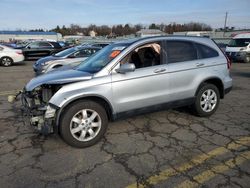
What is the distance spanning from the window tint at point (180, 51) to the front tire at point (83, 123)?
177 cm

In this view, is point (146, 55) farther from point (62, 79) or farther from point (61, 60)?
point (61, 60)

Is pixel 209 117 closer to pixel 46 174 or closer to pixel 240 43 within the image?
pixel 46 174

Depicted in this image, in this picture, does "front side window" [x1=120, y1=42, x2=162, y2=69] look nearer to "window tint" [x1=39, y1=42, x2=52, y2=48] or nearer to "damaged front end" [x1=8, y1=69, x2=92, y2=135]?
"damaged front end" [x1=8, y1=69, x2=92, y2=135]

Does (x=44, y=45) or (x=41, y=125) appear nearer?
(x=41, y=125)

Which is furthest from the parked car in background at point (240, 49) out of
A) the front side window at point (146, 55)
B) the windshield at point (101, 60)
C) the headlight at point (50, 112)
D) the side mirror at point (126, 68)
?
the headlight at point (50, 112)

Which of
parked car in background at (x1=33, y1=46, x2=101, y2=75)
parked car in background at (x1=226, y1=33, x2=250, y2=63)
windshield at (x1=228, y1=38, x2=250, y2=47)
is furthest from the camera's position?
windshield at (x1=228, y1=38, x2=250, y2=47)

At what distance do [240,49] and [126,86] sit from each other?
16685mm

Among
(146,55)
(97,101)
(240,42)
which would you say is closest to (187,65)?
(146,55)

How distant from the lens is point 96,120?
400 centimetres

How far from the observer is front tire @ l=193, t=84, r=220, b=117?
200 inches

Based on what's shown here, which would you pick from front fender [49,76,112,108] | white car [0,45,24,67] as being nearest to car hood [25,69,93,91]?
front fender [49,76,112,108]

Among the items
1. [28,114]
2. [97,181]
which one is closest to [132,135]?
[97,181]

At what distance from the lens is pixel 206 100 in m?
5.20

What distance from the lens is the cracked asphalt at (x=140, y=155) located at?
3041 mm
